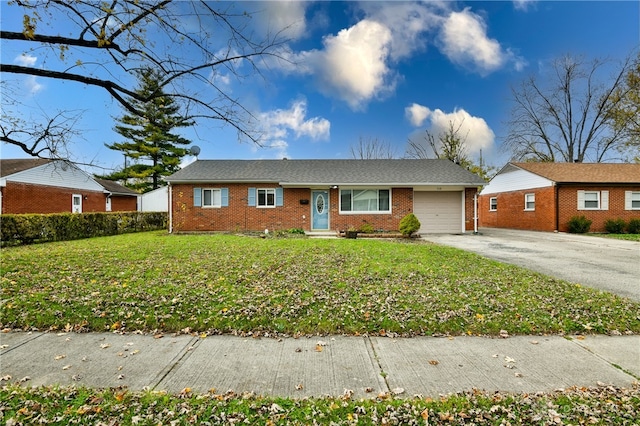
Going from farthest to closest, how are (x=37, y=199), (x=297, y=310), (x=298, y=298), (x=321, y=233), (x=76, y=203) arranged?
1. (x=76, y=203)
2. (x=37, y=199)
3. (x=321, y=233)
4. (x=298, y=298)
5. (x=297, y=310)

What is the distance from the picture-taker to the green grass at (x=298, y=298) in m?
4.14

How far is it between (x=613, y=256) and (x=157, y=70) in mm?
13364

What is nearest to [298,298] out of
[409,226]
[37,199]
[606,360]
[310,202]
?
[606,360]

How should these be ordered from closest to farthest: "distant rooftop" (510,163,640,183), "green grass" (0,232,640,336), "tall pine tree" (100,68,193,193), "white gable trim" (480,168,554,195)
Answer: "green grass" (0,232,640,336) < "distant rooftop" (510,163,640,183) < "white gable trim" (480,168,554,195) < "tall pine tree" (100,68,193,193)

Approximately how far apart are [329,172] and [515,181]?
13.0m

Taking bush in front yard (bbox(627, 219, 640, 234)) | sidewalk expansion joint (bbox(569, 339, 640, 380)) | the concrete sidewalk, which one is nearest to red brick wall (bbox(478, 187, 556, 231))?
bush in front yard (bbox(627, 219, 640, 234))

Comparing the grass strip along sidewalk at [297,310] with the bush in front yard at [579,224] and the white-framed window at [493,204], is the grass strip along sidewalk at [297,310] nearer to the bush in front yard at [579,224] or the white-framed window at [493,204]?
the bush in front yard at [579,224]

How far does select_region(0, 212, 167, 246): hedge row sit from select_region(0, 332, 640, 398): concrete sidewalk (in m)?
10.7

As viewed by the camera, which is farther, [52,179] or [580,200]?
[52,179]

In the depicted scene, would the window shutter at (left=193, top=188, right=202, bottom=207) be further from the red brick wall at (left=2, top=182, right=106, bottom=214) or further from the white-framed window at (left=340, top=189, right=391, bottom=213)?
the red brick wall at (left=2, top=182, right=106, bottom=214)

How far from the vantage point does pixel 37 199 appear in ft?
66.8

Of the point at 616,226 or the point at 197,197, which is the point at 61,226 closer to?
the point at 197,197

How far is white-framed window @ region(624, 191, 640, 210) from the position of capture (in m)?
17.8

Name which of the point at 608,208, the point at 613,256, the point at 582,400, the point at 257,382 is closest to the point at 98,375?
the point at 257,382
